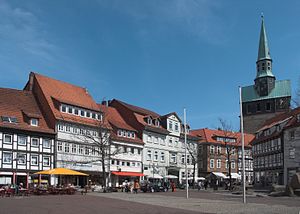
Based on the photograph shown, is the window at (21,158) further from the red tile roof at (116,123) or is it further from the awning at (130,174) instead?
the awning at (130,174)

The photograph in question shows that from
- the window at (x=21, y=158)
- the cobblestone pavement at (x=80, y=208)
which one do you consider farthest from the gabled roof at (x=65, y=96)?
the cobblestone pavement at (x=80, y=208)

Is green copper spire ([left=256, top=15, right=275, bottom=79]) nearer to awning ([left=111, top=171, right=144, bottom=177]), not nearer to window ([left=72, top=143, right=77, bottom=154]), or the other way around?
awning ([left=111, top=171, right=144, bottom=177])

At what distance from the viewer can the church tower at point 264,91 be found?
4405 inches

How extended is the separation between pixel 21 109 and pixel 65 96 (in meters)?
8.41

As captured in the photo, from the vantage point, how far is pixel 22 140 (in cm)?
4906

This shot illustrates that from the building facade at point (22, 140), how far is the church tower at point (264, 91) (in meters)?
70.8

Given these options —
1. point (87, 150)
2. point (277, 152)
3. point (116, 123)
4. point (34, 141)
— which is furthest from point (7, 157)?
point (277, 152)

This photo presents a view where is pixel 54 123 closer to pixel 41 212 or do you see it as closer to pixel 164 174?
pixel 164 174

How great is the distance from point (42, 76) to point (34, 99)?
15.4 ft

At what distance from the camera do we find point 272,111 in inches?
4407

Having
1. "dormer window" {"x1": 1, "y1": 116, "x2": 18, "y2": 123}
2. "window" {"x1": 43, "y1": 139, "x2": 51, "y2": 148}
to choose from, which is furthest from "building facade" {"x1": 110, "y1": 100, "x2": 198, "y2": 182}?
"dormer window" {"x1": 1, "y1": 116, "x2": 18, "y2": 123}

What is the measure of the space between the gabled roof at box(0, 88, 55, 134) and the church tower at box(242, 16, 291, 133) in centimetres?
7024

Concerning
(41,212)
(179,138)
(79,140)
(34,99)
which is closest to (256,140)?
(179,138)

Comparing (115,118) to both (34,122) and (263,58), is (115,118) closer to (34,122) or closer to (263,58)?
(34,122)
